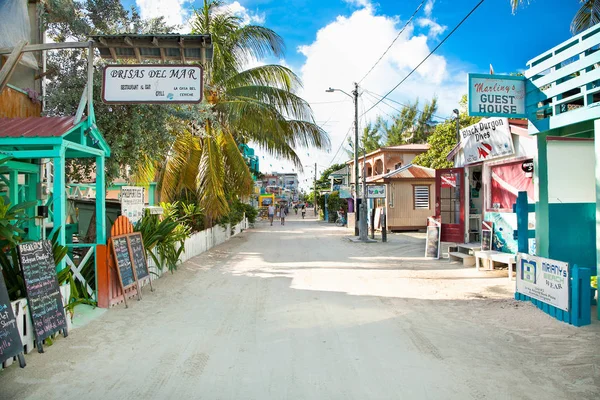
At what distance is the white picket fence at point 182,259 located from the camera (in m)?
4.59

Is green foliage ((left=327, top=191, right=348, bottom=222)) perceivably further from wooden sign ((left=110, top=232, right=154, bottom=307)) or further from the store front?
wooden sign ((left=110, top=232, right=154, bottom=307))

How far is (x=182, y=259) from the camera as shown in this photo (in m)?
11.9

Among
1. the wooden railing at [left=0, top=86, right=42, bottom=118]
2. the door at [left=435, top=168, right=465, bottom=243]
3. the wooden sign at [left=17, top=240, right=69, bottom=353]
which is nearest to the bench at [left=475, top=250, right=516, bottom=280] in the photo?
the door at [left=435, top=168, right=465, bottom=243]

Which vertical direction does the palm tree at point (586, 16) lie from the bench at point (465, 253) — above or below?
above

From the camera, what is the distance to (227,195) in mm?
17688

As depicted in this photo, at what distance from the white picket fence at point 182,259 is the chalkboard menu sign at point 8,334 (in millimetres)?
216

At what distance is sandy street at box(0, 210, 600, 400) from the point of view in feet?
12.7

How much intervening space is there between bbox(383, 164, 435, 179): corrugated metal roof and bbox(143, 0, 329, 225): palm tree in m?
6.49

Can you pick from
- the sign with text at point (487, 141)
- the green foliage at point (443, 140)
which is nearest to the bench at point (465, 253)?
the sign with text at point (487, 141)

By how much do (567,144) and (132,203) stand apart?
9350 mm

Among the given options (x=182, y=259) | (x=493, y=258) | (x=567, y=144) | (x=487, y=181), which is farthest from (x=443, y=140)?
(x=182, y=259)

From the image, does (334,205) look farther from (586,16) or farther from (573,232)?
(573,232)

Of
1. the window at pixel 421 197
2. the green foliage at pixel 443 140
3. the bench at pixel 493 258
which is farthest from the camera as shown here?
the green foliage at pixel 443 140

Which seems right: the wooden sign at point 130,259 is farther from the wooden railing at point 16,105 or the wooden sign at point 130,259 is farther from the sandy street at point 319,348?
the wooden railing at point 16,105
